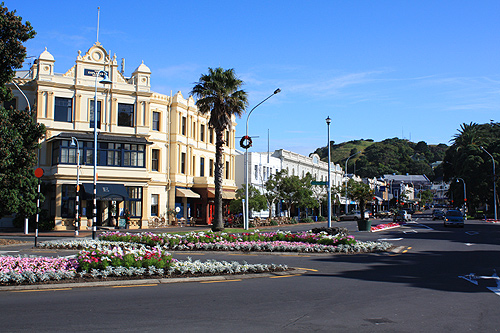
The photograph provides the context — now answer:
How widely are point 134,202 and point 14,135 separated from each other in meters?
17.8

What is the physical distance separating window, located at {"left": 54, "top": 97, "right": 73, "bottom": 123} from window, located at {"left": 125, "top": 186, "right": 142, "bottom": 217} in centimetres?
808

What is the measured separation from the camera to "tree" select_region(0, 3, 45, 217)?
2333 centimetres

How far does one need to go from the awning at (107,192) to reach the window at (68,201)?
5.04 ft

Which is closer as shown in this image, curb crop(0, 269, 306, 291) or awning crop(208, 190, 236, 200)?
curb crop(0, 269, 306, 291)

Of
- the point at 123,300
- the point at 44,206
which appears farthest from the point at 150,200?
the point at 123,300

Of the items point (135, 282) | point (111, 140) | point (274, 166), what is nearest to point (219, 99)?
point (111, 140)

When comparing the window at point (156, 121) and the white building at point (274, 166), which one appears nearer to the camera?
the window at point (156, 121)

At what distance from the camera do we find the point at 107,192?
38562 millimetres

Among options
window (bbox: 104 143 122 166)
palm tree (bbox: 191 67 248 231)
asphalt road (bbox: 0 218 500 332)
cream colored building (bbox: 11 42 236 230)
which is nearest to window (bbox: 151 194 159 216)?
cream colored building (bbox: 11 42 236 230)

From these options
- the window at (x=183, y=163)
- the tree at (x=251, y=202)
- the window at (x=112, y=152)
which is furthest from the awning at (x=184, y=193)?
the window at (x=112, y=152)

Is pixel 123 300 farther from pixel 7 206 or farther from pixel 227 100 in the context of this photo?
pixel 227 100

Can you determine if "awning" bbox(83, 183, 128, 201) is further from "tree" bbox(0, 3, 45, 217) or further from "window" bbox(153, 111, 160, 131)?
"tree" bbox(0, 3, 45, 217)

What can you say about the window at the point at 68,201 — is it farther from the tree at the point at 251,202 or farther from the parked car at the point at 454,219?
the parked car at the point at 454,219

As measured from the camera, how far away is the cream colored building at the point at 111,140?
3884 centimetres
